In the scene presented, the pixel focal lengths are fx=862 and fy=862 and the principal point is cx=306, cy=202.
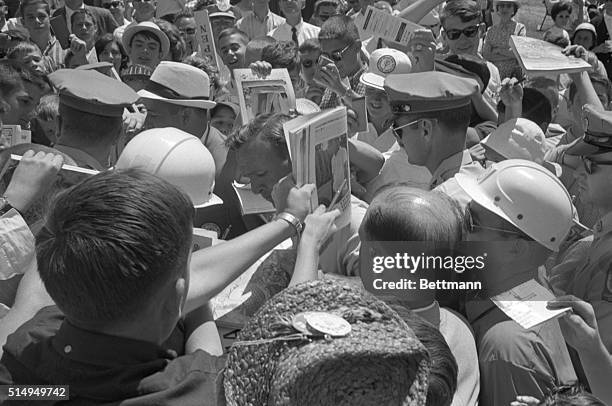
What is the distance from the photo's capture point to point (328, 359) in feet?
4.49

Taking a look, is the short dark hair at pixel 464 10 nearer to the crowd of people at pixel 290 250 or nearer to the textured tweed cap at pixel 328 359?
the crowd of people at pixel 290 250

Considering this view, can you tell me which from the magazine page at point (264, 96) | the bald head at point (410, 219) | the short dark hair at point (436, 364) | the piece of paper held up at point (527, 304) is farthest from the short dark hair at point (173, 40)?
the short dark hair at point (436, 364)

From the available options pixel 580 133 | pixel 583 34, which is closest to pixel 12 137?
pixel 580 133

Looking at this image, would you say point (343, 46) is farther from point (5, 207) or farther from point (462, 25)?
point (5, 207)

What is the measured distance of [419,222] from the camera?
241cm

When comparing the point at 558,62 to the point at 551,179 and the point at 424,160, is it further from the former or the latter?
the point at 551,179

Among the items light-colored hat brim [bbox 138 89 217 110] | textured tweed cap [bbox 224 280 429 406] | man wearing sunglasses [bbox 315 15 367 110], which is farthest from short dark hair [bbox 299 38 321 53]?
textured tweed cap [bbox 224 280 429 406]

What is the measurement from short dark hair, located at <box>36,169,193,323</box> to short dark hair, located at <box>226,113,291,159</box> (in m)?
1.46

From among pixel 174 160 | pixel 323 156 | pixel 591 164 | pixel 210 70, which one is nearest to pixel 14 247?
→ pixel 174 160

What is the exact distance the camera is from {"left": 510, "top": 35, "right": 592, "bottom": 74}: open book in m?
4.14

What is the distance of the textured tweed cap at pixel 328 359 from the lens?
54.0 inches

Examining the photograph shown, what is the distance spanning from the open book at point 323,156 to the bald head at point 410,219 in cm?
23

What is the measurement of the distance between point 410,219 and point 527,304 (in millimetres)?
393

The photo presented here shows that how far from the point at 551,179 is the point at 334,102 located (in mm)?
2273
